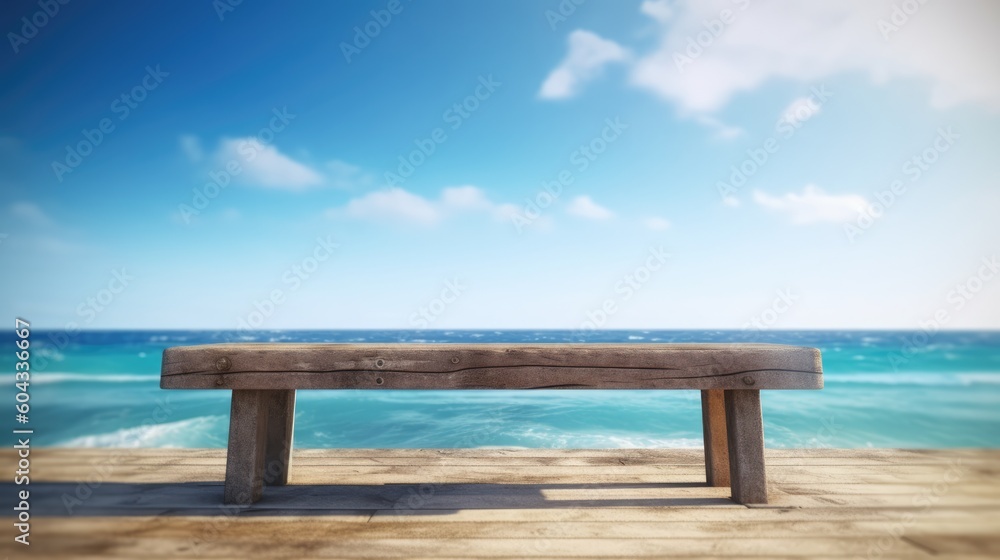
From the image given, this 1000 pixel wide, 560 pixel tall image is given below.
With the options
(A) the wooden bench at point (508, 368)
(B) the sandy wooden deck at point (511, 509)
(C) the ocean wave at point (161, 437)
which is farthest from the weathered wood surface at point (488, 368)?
(C) the ocean wave at point (161, 437)

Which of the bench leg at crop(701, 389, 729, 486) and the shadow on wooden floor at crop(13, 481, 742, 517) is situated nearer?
the shadow on wooden floor at crop(13, 481, 742, 517)

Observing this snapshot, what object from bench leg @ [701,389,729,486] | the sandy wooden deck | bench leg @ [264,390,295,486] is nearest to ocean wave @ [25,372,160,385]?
the sandy wooden deck

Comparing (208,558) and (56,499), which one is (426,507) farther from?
(56,499)

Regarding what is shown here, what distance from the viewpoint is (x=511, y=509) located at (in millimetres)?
1964

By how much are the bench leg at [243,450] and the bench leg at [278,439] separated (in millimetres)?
241

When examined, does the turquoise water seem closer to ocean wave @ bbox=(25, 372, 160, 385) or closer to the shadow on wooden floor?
ocean wave @ bbox=(25, 372, 160, 385)

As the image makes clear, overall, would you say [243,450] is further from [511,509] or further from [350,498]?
[511,509]

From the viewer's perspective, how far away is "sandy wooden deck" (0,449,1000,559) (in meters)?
1.58

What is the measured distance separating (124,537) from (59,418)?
1035 cm

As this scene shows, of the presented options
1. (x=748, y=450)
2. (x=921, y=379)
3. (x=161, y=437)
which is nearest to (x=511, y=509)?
(x=748, y=450)

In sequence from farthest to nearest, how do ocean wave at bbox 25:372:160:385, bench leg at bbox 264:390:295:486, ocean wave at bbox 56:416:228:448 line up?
ocean wave at bbox 25:372:160:385
ocean wave at bbox 56:416:228:448
bench leg at bbox 264:390:295:486

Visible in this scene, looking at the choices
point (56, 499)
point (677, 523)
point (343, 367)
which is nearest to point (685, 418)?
point (677, 523)

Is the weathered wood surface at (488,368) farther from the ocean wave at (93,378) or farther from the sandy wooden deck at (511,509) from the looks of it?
the ocean wave at (93,378)

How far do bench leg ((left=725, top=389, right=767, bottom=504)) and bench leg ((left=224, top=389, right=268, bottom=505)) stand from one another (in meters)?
2.03
